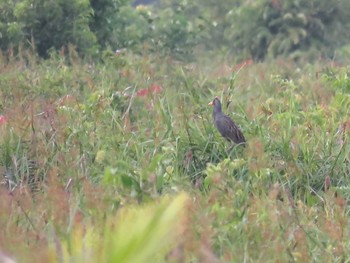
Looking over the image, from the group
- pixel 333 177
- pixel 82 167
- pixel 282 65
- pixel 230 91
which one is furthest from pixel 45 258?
pixel 282 65

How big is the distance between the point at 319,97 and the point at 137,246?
6.81 m

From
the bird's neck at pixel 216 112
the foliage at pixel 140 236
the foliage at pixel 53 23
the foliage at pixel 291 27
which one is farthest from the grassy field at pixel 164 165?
the foliage at pixel 291 27

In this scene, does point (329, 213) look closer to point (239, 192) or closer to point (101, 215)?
point (239, 192)

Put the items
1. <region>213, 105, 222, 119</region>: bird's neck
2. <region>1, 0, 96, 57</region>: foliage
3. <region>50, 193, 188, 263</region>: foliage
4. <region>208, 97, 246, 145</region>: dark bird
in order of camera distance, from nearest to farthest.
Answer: <region>50, 193, 188, 263</region>: foliage
<region>208, 97, 246, 145</region>: dark bird
<region>213, 105, 222, 119</region>: bird's neck
<region>1, 0, 96, 57</region>: foliage

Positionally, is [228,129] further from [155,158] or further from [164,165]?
[155,158]

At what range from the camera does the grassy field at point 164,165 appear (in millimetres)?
3803

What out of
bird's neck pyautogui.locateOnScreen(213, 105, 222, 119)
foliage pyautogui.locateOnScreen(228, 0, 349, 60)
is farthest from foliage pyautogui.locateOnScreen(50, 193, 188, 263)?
foliage pyautogui.locateOnScreen(228, 0, 349, 60)

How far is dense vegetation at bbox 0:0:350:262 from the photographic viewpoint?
160 inches

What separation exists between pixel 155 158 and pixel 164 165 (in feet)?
2.75

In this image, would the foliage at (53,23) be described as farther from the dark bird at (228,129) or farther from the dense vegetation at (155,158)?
the dark bird at (228,129)

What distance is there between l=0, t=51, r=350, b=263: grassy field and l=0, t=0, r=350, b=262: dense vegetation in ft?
0.04

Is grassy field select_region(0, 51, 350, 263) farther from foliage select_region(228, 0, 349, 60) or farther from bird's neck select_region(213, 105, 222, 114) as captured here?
foliage select_region(228, 0, 349, 60)

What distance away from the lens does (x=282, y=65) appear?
41.4ft

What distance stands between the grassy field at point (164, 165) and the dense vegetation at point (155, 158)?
0.5 inches
